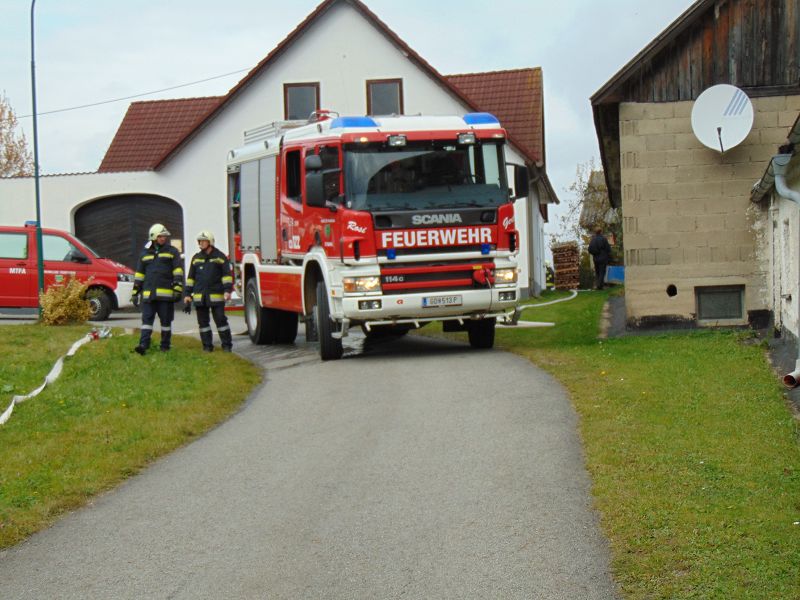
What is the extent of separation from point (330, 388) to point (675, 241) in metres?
6.80

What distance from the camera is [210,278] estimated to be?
1752 cm

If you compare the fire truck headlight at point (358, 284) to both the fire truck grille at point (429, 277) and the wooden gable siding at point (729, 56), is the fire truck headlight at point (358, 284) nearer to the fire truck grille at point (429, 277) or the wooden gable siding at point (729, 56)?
the fire truck grille at point (429, 277)

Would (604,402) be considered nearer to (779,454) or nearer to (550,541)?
(779,454)

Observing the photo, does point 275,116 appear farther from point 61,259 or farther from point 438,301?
point 438,301

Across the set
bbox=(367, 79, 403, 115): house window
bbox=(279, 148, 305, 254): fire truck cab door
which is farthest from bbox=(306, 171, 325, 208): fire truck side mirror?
bbox=(367, 79, 403, 115): house window

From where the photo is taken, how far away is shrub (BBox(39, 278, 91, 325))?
2245cm

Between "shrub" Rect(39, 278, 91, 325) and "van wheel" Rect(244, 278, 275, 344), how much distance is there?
405 cm

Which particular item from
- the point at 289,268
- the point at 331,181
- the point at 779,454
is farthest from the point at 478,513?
the point at 289,268

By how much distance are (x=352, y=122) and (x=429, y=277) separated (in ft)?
7.72

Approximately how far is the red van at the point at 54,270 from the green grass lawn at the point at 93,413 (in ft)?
20.6

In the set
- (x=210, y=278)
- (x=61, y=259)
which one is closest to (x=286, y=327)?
(x=210, y=278)

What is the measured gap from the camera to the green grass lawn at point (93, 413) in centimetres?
866

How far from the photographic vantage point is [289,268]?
17734mm

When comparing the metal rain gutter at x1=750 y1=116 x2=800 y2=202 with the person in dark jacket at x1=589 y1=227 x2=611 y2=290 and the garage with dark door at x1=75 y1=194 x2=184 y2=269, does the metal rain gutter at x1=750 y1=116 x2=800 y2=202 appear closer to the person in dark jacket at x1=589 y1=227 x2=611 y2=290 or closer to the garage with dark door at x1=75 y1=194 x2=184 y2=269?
the person in dark jacket at x1=589 y1=227 x2=611 y2=290
